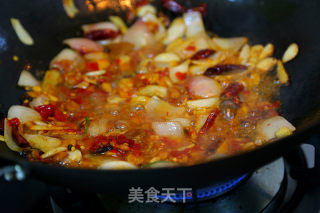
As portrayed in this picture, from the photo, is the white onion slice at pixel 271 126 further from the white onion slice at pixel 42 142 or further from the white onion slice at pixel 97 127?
the white onion slice at pixel 42 142

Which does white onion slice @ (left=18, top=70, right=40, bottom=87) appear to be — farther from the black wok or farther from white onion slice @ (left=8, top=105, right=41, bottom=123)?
white onion slice @ (left=8, top=105, right=41, bottom=123)

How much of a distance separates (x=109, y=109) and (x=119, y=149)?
0.36 meters

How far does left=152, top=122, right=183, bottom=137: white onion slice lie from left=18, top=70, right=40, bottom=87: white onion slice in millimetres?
862

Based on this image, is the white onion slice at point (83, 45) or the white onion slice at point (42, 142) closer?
the white onion slice at point (42, 142)

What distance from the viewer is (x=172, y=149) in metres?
1.62

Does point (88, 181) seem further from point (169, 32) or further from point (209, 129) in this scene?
point (169, 32)

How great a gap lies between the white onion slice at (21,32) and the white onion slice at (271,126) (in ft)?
4.97

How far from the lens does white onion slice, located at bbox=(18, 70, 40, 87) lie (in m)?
2.03

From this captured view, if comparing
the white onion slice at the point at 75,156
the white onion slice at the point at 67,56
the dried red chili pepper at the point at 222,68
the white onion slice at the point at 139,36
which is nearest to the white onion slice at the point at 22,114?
the white onion slice at the point at 75,156

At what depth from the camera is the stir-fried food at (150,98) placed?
164cm

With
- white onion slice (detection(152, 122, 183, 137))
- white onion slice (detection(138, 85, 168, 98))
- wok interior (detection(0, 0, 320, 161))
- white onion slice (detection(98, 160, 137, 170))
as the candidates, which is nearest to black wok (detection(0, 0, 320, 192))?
wok interior (detection(0, 0, 320, 161))

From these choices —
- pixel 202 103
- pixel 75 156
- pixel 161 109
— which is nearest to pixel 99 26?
pixel 161 109

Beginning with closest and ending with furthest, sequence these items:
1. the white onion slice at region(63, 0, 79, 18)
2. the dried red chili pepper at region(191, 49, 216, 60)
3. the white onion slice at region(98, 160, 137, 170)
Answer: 1. the white onion slice at region(98, 160, 137, 170)
2. the dried red chili pepper at region(191, 49, 216, 60)
3. the white onion slice at region(63, 0, 79, 18)

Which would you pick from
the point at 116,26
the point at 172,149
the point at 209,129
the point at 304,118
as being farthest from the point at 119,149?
the point at 116,26
